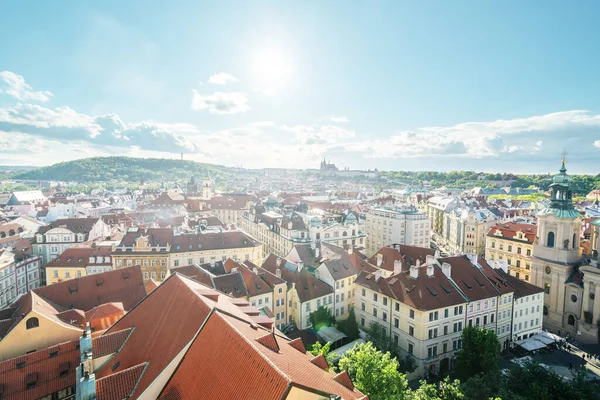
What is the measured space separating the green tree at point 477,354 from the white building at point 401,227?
47515 mm

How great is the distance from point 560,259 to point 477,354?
32.3 m

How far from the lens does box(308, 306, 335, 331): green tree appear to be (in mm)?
44656

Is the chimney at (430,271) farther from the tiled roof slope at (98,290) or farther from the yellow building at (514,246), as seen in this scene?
the tiled roof slope at (98,290)

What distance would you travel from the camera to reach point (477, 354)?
109 feet

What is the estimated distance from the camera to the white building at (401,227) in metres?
80.8

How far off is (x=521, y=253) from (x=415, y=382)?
146 feet

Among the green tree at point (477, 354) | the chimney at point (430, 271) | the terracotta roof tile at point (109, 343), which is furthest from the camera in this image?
the chimney at point (430, 271)

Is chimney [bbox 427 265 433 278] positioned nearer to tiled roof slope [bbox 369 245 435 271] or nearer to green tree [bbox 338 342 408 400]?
tiled roof slope [bbox 369 245 435 271]

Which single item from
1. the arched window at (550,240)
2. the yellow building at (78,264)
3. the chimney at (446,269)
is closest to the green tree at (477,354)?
the chimney at (446,269)

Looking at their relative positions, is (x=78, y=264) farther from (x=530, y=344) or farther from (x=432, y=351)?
(x=530, y=344)

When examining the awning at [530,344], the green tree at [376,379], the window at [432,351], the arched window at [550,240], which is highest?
the arched window at [550,240]

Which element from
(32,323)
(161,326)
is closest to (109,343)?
(161,326)

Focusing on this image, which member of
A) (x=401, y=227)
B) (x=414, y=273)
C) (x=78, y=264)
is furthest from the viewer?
(x=401, y=227)

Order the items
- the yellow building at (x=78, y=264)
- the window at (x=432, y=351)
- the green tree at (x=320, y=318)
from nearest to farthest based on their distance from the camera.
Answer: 1. the window at (x=432, y=351)
2. the green tree at (x=320, y=318)
3. the yellow building at (x=78, y=264)
